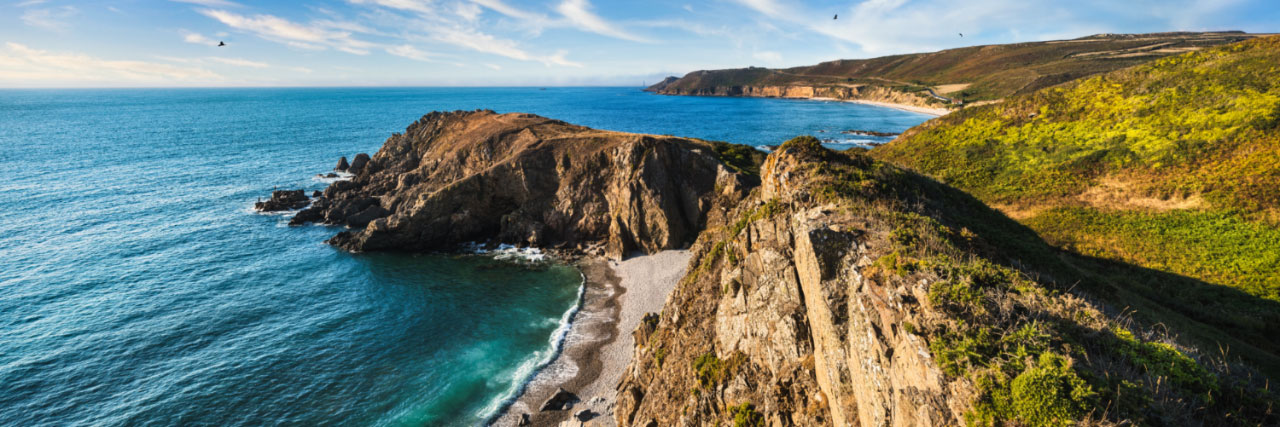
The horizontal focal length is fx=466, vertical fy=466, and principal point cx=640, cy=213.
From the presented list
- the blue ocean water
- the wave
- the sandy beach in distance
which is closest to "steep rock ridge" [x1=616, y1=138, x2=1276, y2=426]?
the sandy beach in distance

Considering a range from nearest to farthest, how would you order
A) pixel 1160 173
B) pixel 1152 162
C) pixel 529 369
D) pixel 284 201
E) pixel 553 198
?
pixel 529 369 → pixel 1160 173 → pixel 1152 162 → pixel 553 198 → pixel 284 201

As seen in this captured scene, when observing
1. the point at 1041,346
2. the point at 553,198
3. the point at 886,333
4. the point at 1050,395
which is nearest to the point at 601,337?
the point at 553,198

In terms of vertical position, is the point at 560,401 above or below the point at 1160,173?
below

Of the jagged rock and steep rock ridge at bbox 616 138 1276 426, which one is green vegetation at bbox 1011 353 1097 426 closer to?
steep rock ridge at bbox 616 138 1276 426

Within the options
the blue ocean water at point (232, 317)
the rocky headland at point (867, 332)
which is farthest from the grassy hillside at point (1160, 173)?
the blue ocean water at point (232, 317)

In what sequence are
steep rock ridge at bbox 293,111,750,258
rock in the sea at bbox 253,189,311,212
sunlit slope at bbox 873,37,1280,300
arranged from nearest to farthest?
sunlit slope at bbox 873,37,1280,300, steep rock ridge at bbox 293,111,750,258, rock in the sea at bbox 253,189,311,212

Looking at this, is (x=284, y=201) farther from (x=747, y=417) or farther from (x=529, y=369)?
(x=747, y=417)

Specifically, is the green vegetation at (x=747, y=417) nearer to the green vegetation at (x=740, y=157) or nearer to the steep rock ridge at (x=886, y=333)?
the steep rock ridge at (x=886, y=333)
